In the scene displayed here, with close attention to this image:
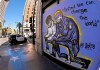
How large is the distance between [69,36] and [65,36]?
53 cm

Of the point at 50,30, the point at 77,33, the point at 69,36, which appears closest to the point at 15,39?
the point at 50,30

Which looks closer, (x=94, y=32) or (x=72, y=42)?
(x=94, y=32)

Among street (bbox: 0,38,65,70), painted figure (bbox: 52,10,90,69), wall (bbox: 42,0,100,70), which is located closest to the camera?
wall (bbox: 42,0,100,70)

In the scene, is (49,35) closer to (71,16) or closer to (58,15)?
(58,15)

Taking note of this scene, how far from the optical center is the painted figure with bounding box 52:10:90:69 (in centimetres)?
816

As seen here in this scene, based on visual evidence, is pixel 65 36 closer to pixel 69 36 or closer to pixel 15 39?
pixel 69 36

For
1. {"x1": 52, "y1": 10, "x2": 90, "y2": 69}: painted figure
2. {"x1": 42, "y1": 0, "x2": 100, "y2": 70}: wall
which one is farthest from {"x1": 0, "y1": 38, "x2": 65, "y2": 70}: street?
{"x1": 52, "y1": 10, "x2": 90, "y2": 69}: painted figure

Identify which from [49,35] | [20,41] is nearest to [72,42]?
[49,35]

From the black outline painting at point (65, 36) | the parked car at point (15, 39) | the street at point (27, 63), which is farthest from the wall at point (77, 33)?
the parked car at point (15, 39)

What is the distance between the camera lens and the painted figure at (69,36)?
8.16m

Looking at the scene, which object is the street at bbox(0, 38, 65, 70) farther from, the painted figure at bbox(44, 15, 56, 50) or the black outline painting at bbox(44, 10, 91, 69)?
the painted figure at bbox(44, 15, 56, 50)

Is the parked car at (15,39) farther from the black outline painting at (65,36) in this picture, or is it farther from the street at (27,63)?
the black outline painting at (65,36)

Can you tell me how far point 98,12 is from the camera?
6707 mm

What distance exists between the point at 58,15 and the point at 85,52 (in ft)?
11.4
